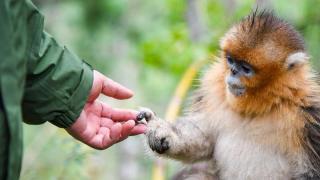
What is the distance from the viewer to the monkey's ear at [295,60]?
4980 millimetres

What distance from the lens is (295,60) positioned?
498 centimetres

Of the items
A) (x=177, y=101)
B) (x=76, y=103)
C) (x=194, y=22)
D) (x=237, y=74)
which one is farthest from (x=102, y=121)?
(x=194, y=22)

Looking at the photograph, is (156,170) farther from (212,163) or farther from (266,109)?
(266,109)

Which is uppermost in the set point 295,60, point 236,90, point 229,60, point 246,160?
point 295,60

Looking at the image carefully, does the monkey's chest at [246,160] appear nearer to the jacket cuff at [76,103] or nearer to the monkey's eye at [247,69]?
the monkey's eye at [247,69]

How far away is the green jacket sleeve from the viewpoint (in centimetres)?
379

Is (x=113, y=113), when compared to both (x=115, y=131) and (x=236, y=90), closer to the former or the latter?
(x=115, y=131)

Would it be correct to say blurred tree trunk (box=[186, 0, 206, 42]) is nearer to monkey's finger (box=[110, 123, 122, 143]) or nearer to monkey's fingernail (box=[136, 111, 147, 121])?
monkey's fingernail (box=[136, 111, 147, 121])

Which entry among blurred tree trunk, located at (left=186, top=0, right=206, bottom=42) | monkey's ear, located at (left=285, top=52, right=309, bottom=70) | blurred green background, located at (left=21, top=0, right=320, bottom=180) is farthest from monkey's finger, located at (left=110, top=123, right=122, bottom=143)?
blurred tree trunk, located at (left=186, top=0, right=206, bottom=42)

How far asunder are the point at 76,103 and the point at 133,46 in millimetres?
7846

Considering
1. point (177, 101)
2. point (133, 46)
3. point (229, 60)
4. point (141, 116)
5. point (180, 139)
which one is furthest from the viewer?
point (133, 46)

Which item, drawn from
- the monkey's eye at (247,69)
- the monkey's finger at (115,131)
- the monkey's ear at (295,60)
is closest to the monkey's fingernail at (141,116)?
the monkey's finger at (115,131)

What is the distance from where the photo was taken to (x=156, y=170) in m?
6.53

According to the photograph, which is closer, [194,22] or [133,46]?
[194,22]
